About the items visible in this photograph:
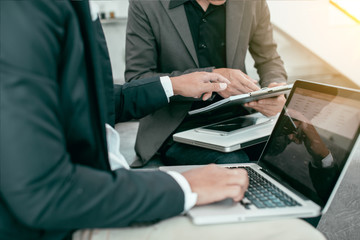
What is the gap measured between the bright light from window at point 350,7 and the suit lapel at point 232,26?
3.53 feet

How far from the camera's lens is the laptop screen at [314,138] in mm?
613

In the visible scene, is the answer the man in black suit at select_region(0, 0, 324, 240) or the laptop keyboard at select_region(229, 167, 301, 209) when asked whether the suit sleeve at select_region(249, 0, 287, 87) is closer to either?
the laptop keyboard at select_region(229, 167, 301, 209)

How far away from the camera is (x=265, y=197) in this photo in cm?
61

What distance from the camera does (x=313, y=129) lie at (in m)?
0.71

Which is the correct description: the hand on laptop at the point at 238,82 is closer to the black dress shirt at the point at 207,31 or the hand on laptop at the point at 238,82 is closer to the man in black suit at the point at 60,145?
the black dress shirt at the point at 207,31

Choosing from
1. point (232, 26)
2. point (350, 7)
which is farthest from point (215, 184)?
point (350, 7)

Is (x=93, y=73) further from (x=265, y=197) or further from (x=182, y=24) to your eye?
(x=182, y=24)

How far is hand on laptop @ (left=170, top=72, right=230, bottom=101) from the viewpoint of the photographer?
3.11ft

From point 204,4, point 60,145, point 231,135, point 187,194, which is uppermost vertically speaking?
point 204,4

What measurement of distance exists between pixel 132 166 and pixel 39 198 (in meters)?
0.73

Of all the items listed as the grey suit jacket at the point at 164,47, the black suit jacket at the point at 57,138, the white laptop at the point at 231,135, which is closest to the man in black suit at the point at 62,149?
the black suit jacket at the point at 57,138

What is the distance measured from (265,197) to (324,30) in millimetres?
1998

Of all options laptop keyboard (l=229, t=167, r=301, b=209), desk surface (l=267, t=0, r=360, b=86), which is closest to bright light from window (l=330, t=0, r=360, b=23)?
desk surface (l=267, t=0, r=360, b=86)

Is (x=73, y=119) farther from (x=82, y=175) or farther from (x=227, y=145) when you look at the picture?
(x=227, y=145)
